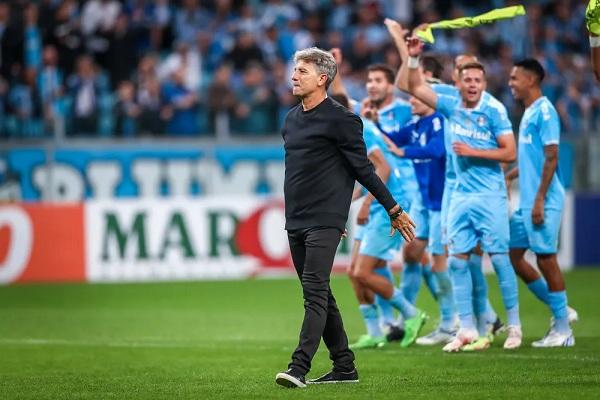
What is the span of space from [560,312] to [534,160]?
55.9 inches

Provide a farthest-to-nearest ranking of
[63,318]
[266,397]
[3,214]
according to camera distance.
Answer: [3,214] → [63,318] → [266,397]

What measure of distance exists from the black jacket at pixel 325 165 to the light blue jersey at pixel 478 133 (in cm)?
262

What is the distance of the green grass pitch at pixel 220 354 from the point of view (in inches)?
344

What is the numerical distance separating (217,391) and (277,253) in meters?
12.2

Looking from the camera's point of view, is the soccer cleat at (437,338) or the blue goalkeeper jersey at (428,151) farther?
the blue goalkeeper jersey at (428,151)

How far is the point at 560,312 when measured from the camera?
11.5 m

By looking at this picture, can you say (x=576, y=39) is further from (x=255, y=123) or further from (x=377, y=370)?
(x=377, y=370)

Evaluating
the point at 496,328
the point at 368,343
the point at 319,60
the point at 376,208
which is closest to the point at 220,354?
the point at 368,343

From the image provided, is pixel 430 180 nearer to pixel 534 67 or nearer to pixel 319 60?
pixel 534 67

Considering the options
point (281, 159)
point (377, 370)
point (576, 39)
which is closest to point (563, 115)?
point (576, 39)

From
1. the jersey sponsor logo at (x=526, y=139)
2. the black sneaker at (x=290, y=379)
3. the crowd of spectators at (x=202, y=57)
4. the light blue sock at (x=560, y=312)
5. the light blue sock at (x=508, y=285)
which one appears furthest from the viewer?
the crowd of spectators at (x=202, y=57)

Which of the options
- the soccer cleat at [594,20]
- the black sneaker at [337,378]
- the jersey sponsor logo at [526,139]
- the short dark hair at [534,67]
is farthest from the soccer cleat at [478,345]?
the soccer cleat at [594,20]

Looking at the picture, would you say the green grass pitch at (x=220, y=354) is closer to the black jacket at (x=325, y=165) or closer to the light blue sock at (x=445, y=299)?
the light blue sock at (x=445, y=299)

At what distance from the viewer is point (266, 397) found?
8305 mm
